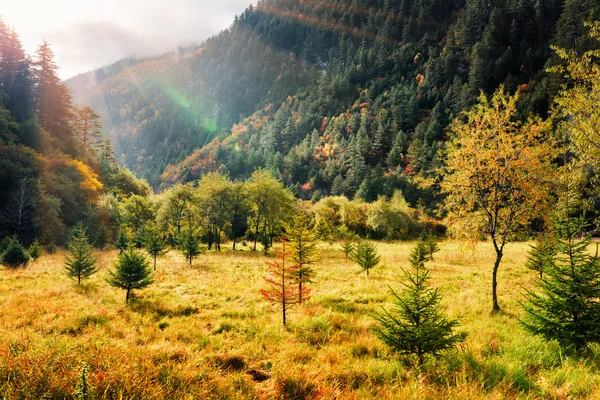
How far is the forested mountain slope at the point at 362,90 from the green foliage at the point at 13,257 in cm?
6028

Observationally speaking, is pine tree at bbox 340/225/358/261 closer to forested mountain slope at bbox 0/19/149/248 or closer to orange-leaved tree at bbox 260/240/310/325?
orange-leaved tree at bbox 260/240/310/325

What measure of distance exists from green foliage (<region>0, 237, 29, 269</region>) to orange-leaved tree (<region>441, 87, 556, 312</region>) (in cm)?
2854

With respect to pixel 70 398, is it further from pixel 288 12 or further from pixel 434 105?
pixel 288 12

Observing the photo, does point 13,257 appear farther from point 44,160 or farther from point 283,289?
point 44,160

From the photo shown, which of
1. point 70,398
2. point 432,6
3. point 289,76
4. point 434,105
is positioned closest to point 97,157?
point 70,398

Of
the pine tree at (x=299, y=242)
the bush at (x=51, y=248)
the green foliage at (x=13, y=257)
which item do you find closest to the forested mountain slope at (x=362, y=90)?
the pine tree at (x=299, y=242)

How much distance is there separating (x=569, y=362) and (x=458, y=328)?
10.7 ft

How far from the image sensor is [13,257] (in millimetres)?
17797

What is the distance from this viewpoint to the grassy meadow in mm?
3949

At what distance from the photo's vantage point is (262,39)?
19150 centimetres

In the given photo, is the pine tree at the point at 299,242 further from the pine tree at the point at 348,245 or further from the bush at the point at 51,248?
the bush at the point at 51,248

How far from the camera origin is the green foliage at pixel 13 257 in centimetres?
1755

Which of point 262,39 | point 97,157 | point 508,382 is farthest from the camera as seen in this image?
point 262,39

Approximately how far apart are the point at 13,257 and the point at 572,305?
30201mm
